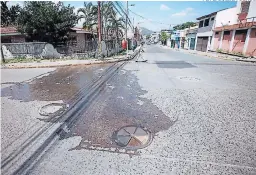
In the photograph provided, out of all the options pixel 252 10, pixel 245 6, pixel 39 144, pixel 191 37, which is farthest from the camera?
pixel 191 37

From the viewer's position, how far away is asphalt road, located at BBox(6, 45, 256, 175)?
3244mm

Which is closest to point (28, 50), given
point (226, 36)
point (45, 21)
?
point (45, 21)

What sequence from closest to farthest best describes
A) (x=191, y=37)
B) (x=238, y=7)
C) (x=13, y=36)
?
(x=13, y=36) < (x=238, y=7) < (x=191, y=37)

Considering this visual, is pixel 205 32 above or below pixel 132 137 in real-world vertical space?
above

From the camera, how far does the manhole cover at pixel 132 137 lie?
3.94m

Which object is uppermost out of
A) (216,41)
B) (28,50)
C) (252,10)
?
(252,10)

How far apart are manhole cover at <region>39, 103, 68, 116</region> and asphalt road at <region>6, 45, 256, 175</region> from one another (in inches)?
31.1

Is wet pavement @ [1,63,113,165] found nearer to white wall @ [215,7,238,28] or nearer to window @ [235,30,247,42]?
window @ [235,30,247,42]

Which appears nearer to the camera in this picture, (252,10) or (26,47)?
(26,47)

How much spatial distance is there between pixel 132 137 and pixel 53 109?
2.96 m

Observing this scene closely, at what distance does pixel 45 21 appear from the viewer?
732 inches

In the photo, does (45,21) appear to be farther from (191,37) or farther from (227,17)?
(191,37)

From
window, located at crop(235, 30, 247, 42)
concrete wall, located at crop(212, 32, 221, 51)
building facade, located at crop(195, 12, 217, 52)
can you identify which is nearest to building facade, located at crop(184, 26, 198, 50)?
building facade, located at crop(195, 12, 217, 52)

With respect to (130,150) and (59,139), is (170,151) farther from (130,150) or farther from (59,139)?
(59,139)
